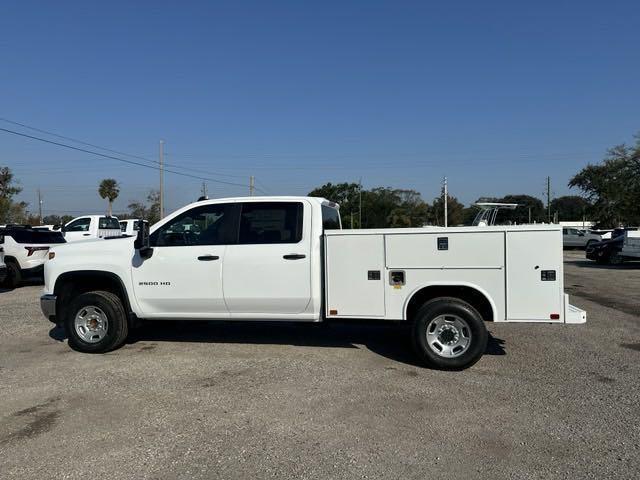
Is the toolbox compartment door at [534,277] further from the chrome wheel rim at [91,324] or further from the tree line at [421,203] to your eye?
the tree line at [421,203]

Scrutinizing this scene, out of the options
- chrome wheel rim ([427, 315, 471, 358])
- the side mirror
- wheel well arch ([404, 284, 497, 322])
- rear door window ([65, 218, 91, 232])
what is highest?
rear door window ([65, 218, 91, 232])

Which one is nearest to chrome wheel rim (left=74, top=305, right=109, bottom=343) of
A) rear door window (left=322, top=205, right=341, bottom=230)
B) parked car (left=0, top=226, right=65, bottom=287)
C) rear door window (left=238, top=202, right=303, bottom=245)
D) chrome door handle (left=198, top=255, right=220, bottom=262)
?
chrome door handle (left=198, top=255, right=220, bottom=262)

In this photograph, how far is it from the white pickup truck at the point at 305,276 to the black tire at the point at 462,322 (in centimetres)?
1

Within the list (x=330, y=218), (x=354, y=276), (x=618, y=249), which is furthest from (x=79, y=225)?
(x=618, y=249)

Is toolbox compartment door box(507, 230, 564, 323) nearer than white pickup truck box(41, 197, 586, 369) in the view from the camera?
Yes

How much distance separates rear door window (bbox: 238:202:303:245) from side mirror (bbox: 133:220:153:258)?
3.93ft

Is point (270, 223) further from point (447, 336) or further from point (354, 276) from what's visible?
point (447, 336)

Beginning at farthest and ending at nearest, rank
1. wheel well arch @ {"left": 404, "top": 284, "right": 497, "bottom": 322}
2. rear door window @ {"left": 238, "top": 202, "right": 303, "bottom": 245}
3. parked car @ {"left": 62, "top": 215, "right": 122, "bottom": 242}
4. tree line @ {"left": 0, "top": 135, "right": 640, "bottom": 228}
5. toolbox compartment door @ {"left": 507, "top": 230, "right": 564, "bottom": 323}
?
tree line @ {"left": 0, "top": 135, "right": 640, "bottom": 228} → parked car @ {"left": 62, "top": 215, "right": 122, "bottom": 242} → rear door window @ {"left": 238, "top": 202, "right": 303, "bottom": 245} → wheel well arch @ {"left": 404, "top": 284, "right": 497, "bottom": 322} → toolbox compartment door @ {"left": 507, "top": 230, "right": 564, "bottom": 323}

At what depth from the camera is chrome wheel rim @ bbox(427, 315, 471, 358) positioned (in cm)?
592

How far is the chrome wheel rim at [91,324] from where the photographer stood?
22.6 feet

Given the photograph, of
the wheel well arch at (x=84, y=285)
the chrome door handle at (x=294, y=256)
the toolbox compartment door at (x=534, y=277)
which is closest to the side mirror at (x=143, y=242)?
the wheel well arch at (x=84, y=285)

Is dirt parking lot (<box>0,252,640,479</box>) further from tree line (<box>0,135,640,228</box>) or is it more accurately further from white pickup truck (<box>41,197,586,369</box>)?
tree line (<box>0,135,640,228</box>)

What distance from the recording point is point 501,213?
90.3m

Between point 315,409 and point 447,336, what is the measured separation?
1955mm
